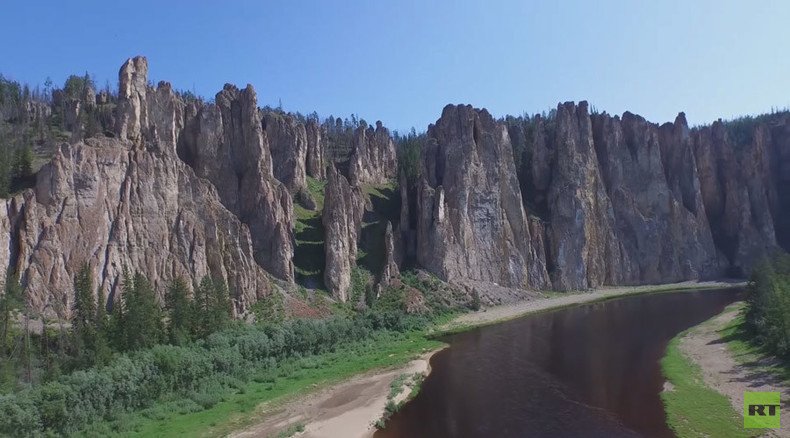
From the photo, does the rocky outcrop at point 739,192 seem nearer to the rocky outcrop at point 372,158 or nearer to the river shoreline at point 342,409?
the rocky outcrop at point 372,158

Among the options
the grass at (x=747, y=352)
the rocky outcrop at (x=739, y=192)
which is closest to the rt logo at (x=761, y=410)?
the grass at (x=747, y=352)

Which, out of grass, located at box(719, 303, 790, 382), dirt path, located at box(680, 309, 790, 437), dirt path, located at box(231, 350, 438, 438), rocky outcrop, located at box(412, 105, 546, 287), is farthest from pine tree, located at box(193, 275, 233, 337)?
grass, located at box(719, 303, 790, 382)

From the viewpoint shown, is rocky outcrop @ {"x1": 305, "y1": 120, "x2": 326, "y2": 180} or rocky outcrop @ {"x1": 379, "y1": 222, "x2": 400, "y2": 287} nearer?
rocky outcrop @ {"x1": 379, "y1": 222, "x2": 400, "y2": 287}

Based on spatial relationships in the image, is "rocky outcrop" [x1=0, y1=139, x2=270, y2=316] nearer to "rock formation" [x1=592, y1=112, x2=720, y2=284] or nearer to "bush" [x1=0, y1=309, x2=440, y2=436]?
"bush" [x1=0, y1=309, x2=440, y2=436]

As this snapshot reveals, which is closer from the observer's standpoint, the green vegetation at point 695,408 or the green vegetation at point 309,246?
the green vegetation at point 695,408

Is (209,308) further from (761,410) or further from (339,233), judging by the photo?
(761,410)

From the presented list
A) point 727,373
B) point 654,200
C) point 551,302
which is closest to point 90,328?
point 727,373

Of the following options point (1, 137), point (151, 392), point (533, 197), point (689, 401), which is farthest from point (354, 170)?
point (689, 401)
